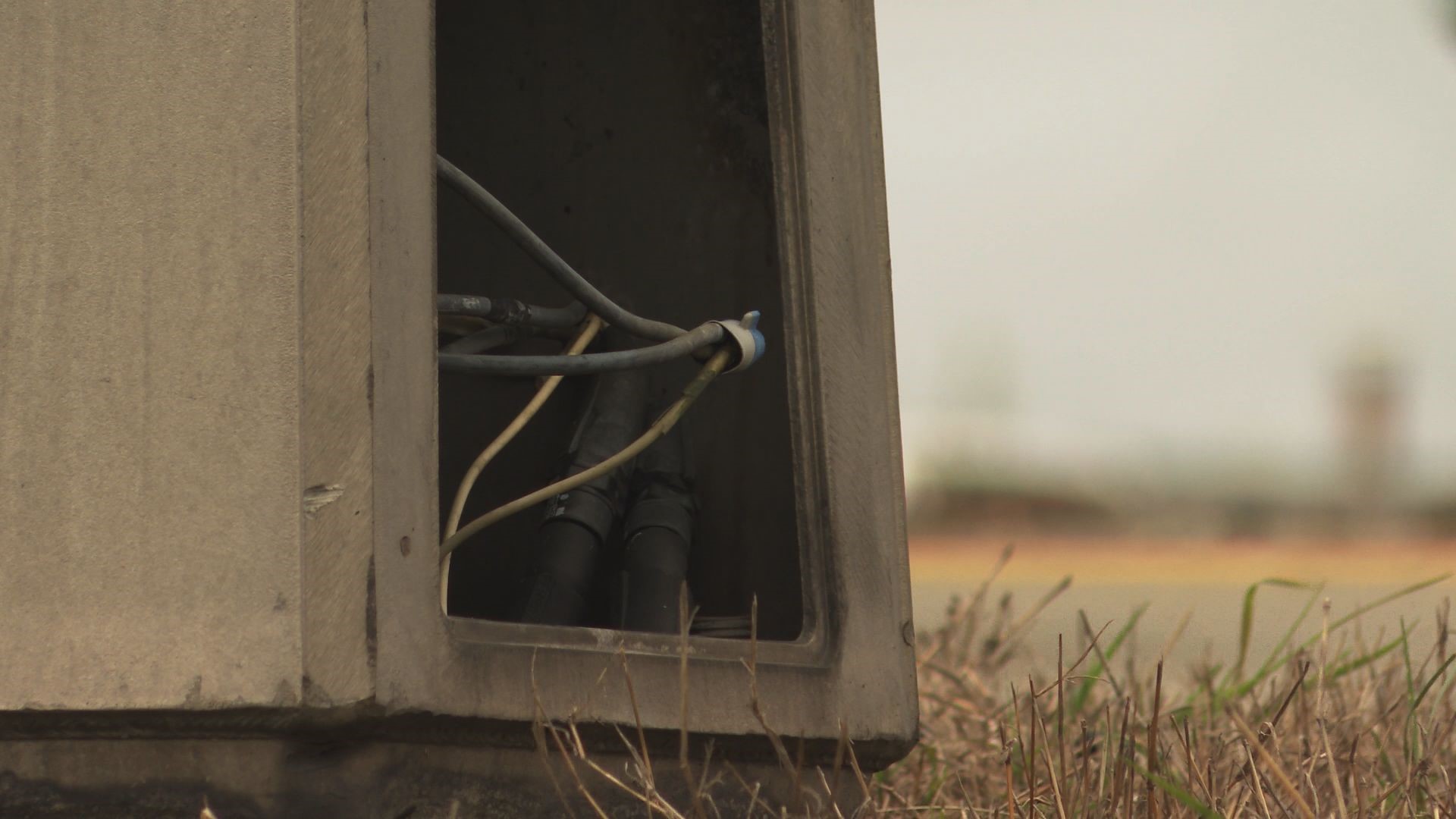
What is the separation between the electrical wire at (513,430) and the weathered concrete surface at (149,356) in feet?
0.83

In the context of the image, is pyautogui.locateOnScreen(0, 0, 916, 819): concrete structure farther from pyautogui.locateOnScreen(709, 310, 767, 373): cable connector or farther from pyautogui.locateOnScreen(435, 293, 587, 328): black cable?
pyautogui.locateOnScreen(709, 310, 767, 373): cable connector

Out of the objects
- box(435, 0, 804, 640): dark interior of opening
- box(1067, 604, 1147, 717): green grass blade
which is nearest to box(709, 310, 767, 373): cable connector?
box(435, 0, 804, 640): dark interior of opening

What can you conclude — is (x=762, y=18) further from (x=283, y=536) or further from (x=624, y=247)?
(x=283, y=536)

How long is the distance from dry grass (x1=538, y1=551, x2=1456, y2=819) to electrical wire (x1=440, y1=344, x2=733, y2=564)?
19cm

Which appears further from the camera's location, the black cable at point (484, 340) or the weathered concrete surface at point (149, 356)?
the black cable at point (484, 340)

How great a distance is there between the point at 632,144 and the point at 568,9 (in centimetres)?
20

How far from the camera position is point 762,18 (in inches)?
68.6

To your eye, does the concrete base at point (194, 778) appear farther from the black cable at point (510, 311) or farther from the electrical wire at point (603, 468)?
the black cable at point (510, 311)

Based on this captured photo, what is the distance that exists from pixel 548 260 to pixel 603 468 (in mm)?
216

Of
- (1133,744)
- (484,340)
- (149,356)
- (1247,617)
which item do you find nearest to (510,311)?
(484,340)

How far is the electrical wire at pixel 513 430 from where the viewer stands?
1.55 m

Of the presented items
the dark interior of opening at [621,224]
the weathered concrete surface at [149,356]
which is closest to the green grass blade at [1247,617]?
the dark interior of opening at [621,224]

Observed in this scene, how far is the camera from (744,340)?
1.72m

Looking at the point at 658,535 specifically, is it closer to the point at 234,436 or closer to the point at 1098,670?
the point at 234,436
